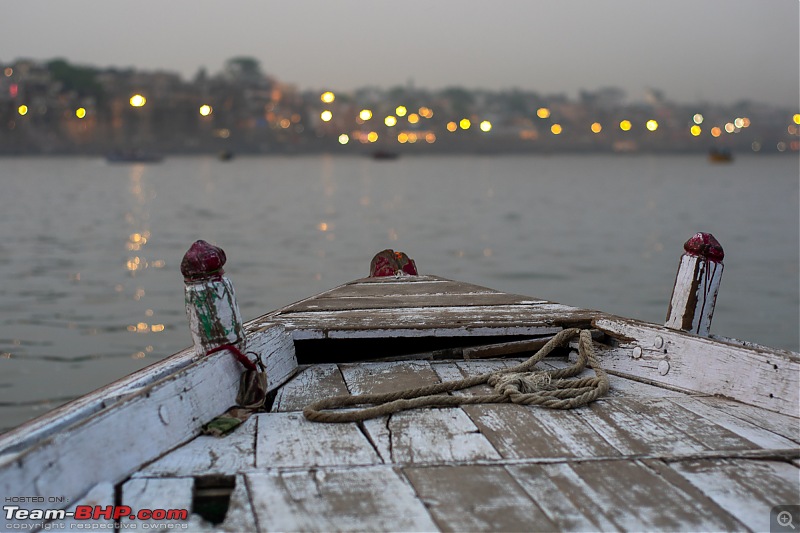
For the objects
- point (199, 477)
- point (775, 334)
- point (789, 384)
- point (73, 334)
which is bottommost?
point (73, 334)

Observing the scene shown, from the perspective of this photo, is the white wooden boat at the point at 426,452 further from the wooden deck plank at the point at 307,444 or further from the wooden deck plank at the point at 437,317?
the wooden deck plank at the point at 437,317

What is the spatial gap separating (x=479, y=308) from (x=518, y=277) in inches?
616

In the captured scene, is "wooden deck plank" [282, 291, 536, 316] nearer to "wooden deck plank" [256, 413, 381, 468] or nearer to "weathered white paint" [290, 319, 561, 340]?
"weathered white paint" [290, 319, 561, 340]

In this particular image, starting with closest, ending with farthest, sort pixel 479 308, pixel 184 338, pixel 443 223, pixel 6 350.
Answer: pixel 479 308 → pixel 6 350 → pixel 184 338 → pixel 443 223

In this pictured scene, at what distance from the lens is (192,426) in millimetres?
3273

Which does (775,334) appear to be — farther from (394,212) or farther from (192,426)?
(394,212)

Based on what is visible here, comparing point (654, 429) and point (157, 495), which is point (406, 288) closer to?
point (654, 429)

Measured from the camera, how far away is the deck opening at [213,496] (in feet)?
8.46

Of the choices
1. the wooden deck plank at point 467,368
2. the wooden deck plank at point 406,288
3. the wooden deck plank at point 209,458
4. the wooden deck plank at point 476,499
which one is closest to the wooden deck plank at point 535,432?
the wooden deck plank at point 476,499

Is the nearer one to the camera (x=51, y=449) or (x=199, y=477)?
(x=51, y=449)

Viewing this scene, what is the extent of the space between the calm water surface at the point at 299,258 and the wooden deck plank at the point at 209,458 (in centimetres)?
533

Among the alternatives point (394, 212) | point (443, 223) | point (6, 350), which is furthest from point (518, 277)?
point (394, 212)

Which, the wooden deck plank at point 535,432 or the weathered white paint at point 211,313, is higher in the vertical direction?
the weathered white paint at point 211,313

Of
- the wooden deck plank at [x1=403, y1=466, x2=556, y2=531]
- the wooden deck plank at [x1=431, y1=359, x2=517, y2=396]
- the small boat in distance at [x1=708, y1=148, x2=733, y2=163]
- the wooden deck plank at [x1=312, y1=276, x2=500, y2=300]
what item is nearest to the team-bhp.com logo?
the wooden deck plank at [x1=403, y1=466, x2=556, y2=531]
